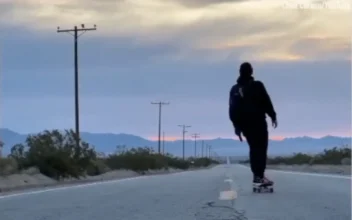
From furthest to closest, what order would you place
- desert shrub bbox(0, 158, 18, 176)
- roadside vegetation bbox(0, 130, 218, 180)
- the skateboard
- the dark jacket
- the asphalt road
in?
roadside vegetation bbox(0, 130, 218, 180) → desert shrub bbox(0, 158, 18, 176) → the skateboard → the dark jacket → the asphalt road

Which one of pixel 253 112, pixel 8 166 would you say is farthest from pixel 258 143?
pixel 8 166

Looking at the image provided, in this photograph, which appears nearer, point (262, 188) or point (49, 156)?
point (262, 188)

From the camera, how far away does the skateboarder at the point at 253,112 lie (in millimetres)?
14312

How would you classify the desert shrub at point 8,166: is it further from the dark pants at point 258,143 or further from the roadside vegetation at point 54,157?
the dark pants at point 258,143

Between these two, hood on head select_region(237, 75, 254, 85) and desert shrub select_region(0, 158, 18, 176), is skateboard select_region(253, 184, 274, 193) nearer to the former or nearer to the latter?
hood on head select_region(237, 75, 254, 85)

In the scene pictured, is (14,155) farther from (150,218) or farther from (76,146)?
(150,218)

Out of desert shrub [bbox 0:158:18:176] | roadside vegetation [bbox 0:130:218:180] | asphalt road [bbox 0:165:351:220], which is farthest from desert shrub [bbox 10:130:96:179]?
asphalt road [bbox 0:165:351:220]

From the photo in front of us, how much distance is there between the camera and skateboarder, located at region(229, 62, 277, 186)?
1431 centimetres

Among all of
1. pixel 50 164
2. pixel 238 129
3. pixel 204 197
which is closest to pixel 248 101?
pixel 238 129

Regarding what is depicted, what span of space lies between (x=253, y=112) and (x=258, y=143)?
577mm

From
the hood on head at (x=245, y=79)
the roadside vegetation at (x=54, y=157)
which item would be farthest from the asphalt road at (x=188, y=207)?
the roadside vegetation at (x=54, y=157)

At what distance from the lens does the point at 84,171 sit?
46.3m

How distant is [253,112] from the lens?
14320 mm

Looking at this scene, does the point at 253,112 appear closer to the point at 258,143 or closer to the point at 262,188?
the point at 258,143
